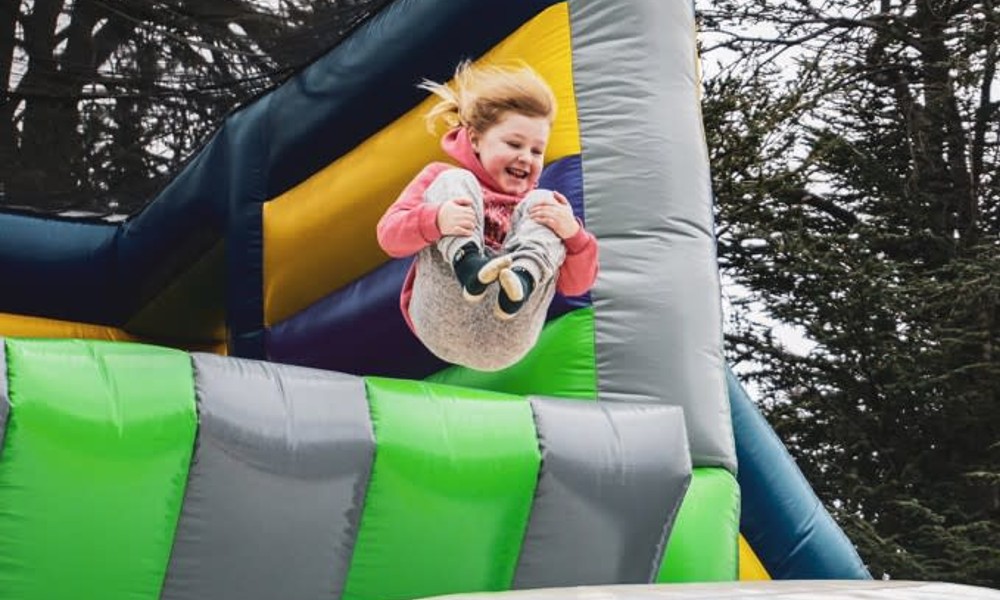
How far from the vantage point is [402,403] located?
1.95 m

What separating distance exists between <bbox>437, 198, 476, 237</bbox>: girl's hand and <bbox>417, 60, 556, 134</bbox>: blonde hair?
184 millimetres

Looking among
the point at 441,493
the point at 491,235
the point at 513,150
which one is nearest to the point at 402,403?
the point at 441,493

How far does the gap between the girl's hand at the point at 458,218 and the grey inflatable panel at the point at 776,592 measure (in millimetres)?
1354

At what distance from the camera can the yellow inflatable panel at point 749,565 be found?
2.70 meters

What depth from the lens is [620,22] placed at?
2496 millimetres

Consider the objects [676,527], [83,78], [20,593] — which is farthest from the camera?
[83,78]

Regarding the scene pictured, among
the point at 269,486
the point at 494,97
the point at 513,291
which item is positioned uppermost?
the point at 494,97

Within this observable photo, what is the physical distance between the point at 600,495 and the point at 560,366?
0.36 m

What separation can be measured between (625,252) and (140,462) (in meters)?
1.01

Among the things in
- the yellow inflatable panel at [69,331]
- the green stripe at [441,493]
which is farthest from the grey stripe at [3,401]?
the yellow inflatable panel at [69,331]

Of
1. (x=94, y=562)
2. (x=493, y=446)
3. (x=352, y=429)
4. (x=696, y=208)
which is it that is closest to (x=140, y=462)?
(x=94, y=562)

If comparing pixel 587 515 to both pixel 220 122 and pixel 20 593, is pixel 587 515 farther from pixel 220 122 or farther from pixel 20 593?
pixel 220 122

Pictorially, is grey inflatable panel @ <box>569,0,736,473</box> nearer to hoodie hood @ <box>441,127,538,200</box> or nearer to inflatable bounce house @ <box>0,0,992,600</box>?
inflatable bounce house @ <box>0,0,992,600</box>

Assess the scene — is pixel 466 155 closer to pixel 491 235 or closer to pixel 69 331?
pixel 491 235
